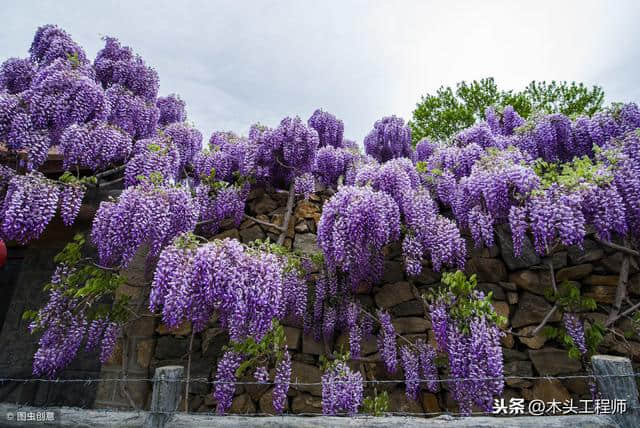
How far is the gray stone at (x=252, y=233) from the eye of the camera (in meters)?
4.59

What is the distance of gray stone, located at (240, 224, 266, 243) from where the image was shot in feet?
15.1

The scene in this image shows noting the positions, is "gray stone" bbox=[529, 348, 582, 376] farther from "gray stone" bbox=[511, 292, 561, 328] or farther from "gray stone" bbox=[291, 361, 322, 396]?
"gray stone" bbox=[291, 361, 322, 396]

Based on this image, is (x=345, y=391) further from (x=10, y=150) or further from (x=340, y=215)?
(x=10, y=150)

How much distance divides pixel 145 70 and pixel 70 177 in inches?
96.9

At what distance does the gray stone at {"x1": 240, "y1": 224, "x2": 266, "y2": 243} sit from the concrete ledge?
265cm

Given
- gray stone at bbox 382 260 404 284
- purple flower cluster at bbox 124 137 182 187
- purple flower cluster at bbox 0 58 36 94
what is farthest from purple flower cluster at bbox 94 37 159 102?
gray stone at bbox 382 260 404 284

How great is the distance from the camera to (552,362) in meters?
3.50

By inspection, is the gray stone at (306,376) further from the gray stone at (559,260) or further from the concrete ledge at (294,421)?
the gray stone at (559,260)

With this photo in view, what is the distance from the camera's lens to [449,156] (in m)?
4.37

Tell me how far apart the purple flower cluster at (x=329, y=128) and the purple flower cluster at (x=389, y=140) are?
0.88 metres

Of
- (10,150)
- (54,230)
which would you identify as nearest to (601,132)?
(10,150)

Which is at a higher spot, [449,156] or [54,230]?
[449,156]

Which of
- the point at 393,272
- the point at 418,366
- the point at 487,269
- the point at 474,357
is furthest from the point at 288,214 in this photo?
the point at 474,357

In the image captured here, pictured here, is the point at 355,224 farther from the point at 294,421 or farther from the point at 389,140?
the point at 389,140
